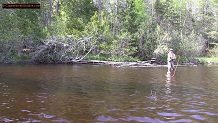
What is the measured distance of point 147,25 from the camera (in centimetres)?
4600

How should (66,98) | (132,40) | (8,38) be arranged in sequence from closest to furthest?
(66,98)
(8,38)
(132,40)

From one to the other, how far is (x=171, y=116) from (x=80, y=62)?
94.2ft

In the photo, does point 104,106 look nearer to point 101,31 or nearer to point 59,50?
point 59,50

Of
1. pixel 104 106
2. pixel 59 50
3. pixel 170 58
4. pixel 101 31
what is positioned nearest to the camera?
pixel 104 106

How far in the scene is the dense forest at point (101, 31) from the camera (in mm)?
34812

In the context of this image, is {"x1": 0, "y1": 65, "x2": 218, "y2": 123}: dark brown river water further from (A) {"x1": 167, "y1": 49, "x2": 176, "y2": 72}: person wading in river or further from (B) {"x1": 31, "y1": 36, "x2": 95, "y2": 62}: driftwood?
(B) {"x1": 31, "y1": 36, "x2": 95, "y2": 62}: driftwood

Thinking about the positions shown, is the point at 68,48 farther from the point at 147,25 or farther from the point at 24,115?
the point at 24,115

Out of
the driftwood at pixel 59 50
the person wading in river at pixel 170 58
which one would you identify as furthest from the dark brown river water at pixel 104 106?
the driftwood at pixel 59 50

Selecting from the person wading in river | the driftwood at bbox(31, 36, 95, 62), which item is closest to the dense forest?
the driftwood at bbox(31, 36, 95, 62)

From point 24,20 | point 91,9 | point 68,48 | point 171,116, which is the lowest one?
point 171,116

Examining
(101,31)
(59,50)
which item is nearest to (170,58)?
(59,50)

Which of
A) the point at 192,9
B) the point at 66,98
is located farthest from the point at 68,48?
the point at 192,9

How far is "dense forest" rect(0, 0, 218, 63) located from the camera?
34812mm

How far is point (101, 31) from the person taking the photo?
4066cm
